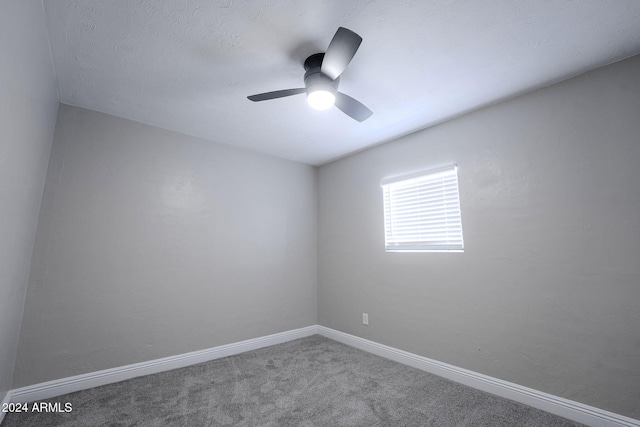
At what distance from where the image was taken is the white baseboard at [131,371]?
2037 mm

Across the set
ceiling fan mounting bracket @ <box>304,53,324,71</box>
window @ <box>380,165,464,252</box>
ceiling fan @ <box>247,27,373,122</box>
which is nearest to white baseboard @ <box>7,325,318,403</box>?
window @ <box>380,165,464,252</box>

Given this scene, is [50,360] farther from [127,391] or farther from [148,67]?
[148,67]

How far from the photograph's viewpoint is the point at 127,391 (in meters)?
2.20

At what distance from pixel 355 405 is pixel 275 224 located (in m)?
2.23

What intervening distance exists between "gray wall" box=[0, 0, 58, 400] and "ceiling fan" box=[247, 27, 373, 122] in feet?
3.53

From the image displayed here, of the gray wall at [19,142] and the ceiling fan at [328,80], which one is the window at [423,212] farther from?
the gray wall at [19,142]

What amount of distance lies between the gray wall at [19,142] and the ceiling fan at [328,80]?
108 centimetres

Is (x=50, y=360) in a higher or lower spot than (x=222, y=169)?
lower

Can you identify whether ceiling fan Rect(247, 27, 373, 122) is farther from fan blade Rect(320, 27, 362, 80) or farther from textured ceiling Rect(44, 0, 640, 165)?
textured ceiling Rect(44, 0, 640, 165)

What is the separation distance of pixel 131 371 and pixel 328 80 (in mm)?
2957

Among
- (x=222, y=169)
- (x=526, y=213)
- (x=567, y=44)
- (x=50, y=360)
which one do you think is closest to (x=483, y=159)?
(x=526, y=213)

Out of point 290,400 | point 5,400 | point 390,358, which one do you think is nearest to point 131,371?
point 5,400

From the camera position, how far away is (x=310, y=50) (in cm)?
179

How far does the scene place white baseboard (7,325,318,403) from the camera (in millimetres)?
2037
